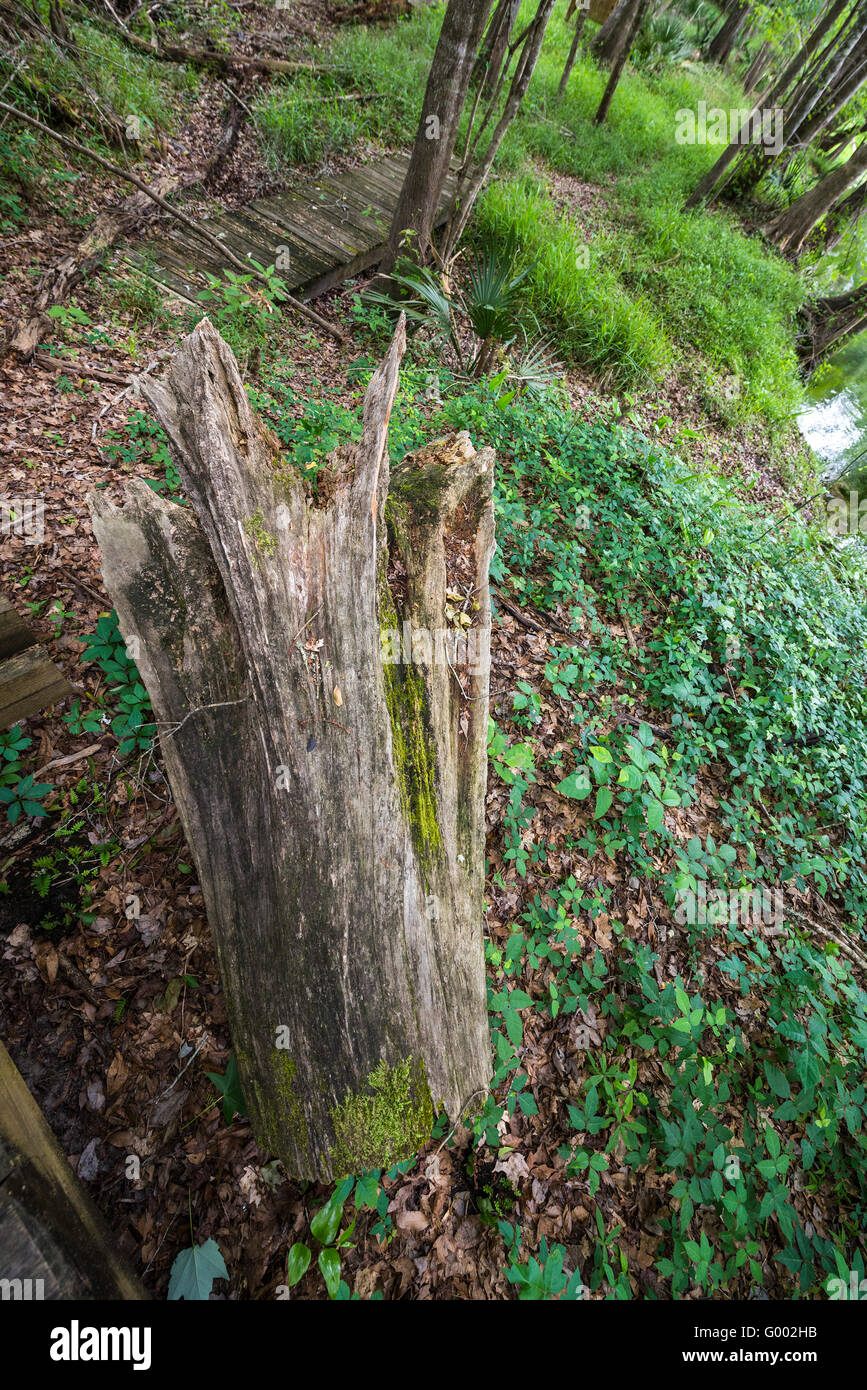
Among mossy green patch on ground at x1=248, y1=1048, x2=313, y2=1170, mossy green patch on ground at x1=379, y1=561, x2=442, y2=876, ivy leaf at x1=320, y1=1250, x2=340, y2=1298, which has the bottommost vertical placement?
ivy leaf at x1=320, y1=1250, x2=340, y2=1298

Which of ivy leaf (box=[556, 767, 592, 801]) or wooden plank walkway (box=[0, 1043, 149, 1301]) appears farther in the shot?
ivy leaf (box=[556, 767, 592, 801])

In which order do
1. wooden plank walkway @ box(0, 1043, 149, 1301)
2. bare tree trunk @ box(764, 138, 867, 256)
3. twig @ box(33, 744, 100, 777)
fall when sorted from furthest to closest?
bare tree trunk @ box(764, 138, 867, 256)
twig @ box(33, 744, 100, 777)
wooden plank walkway @ box(0, 1043, 149, 1301)

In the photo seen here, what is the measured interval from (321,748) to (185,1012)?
117cm

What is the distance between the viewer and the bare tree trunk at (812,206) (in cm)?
966

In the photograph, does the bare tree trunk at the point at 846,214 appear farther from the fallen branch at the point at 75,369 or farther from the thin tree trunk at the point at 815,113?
the fallen branch at the point at 75,369

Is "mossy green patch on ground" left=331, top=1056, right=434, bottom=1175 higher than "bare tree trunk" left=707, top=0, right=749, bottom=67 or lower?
lower

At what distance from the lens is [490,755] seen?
101 inches

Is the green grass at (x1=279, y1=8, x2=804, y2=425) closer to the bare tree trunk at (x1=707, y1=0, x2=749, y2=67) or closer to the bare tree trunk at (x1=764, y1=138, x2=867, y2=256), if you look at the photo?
the bare tree trunk at (x1=764, y1=138, x2=867, y2=256)

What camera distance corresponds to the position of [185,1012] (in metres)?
2.00

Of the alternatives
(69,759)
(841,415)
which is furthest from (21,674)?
(841,415)

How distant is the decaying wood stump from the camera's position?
161cm

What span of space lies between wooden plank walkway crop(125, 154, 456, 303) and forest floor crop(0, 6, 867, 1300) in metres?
2.27
